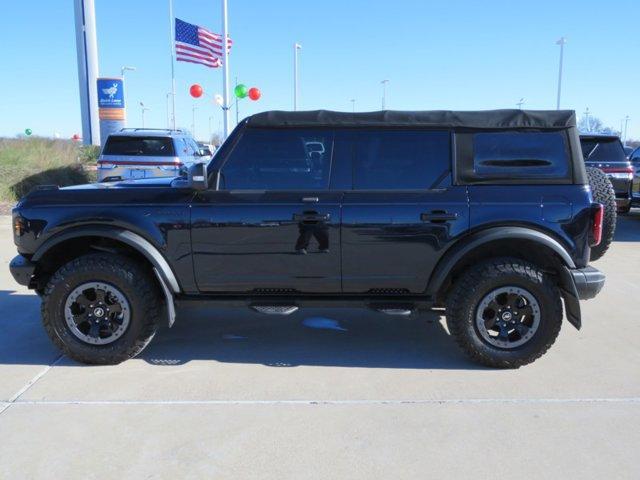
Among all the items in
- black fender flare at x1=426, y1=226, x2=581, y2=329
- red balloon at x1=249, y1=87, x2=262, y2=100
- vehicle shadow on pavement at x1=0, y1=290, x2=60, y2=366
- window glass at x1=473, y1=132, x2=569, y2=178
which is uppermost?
red balloon at x1=249, y1=87, x2=262, y2=100

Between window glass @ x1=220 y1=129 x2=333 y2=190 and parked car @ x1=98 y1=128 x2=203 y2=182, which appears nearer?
window glass @ x1=220 y1=129 x2=333 y2=190

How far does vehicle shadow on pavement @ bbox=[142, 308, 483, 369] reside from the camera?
14.7ft

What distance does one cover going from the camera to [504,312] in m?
4.26

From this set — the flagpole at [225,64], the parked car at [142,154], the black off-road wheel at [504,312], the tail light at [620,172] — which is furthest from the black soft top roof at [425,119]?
the flagpole at [225,64]

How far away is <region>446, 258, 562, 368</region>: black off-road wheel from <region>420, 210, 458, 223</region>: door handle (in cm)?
46

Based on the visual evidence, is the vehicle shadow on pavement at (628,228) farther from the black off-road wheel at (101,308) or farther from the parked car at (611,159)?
the black off-road wheel at (101,308)

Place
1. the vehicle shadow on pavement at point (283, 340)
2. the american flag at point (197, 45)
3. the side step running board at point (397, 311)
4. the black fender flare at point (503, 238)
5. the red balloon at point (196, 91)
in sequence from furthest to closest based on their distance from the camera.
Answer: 1. the red balloon at point (196, 91)
2. the american flag at point (197, 45)
3. the vehicle shadow on pavement at point (283, 340)
4. the side step running board at point (397, 311)
5. the black fender flare at point (503, 238)

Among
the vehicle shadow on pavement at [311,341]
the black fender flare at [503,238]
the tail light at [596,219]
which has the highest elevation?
the tail light at [596,219]

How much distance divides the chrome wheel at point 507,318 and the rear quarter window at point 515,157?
0.86 metres

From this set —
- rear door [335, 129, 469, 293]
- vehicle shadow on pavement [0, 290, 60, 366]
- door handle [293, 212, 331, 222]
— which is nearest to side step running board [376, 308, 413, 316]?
rear door [335, 129, 469, 293]

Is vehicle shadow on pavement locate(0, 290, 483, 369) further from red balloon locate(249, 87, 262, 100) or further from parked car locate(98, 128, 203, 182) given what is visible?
red balloon locate(249, 87, 262, 100)

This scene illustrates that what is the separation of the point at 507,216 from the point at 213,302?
Result: 2.26 meters

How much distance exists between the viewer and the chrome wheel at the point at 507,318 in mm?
4211

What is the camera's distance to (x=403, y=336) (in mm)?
5055
